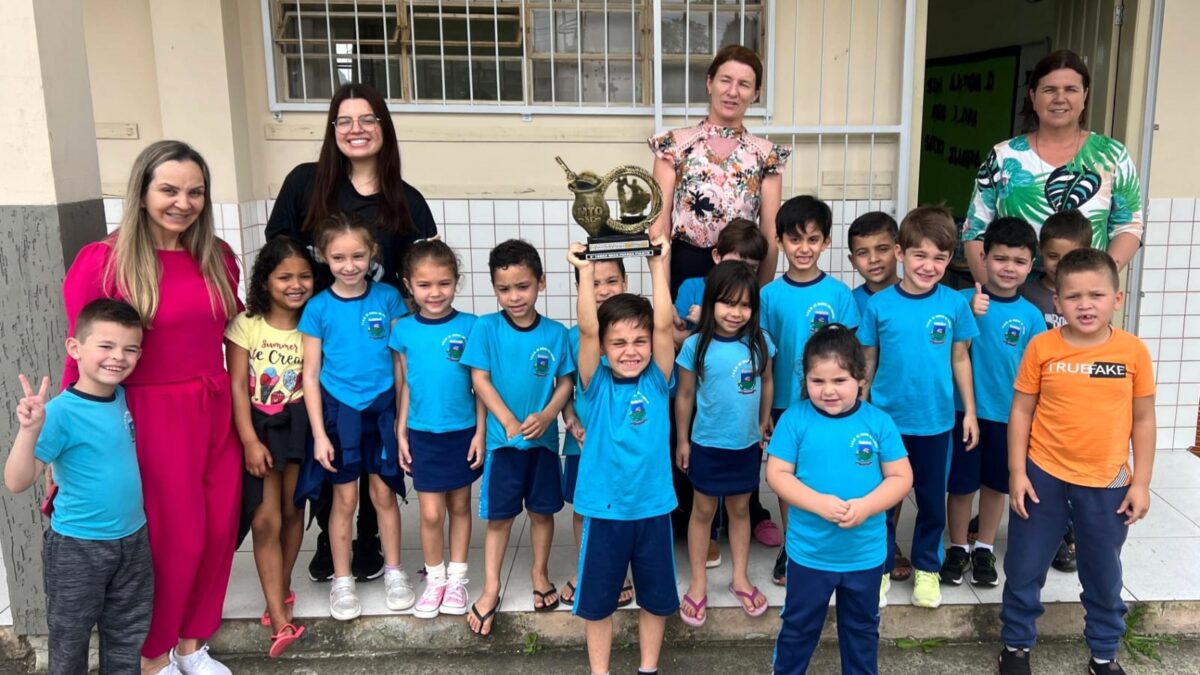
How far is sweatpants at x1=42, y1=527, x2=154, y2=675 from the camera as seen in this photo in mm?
2455

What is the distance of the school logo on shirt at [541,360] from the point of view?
2.84 m

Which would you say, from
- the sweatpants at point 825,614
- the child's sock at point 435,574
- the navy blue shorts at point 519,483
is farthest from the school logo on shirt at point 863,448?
the child's sock at point 435,574

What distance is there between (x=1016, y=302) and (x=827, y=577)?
4.10 feet

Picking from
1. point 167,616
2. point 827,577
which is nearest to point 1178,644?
point 827,577

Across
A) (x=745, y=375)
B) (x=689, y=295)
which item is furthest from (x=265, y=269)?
(x=745, y=375)

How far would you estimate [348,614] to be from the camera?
10.00 ft

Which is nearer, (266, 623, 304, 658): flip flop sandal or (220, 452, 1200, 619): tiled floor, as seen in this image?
(266, 623, 304, 658): flip flop sandal

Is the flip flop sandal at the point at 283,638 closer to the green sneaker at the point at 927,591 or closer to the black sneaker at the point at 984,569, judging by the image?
the green sneaker at the point at 927,591

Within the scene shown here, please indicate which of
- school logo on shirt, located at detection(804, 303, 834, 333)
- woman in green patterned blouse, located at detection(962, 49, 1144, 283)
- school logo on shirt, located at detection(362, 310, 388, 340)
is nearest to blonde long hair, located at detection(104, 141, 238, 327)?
school logo on shirt, located at detection(362, 310, 388, 340)

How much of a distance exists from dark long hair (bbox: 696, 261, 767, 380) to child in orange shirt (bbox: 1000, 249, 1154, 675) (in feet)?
2.72

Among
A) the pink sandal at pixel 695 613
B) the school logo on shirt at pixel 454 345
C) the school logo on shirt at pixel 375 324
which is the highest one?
the school logo on shirt at pixel 375 324

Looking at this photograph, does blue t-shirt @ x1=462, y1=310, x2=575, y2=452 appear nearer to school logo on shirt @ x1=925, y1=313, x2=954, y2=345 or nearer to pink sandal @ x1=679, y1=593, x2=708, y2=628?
pink sandal @ x1=679, y1=593, x2=708, y2=628

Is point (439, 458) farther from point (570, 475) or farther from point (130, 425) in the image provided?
point (130, 425)

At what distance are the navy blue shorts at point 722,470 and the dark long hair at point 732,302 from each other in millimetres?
275
